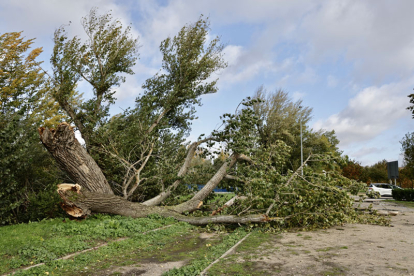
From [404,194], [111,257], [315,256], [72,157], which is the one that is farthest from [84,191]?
[404,194]

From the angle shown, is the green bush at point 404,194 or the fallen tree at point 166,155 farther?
the green bush at point 404,194

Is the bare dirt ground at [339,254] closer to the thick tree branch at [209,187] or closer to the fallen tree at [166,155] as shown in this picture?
the fallen tree at [166,155]

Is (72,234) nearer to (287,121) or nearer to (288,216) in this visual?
(288,216)

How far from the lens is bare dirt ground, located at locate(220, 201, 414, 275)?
5316mm

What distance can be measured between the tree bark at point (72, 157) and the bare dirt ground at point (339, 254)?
228 inches

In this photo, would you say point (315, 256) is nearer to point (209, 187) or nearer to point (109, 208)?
point (209, 187)

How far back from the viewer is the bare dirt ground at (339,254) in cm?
532

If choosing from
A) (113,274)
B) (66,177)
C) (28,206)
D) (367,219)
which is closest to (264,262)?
(113,274)

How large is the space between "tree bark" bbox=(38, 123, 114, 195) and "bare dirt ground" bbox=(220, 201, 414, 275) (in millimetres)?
5792

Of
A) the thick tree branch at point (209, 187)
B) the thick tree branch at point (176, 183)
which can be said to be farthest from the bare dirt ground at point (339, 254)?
the thick tree branch at point (176, 183)

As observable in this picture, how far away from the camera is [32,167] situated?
489 inches

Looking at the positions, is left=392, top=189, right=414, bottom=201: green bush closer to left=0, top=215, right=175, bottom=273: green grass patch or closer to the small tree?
left=0, top=215, right=175, bottom=273: green grass patch

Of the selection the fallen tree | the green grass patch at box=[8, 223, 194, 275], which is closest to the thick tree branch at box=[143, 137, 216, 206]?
the fallen tree

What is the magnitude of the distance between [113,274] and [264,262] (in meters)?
2.64
